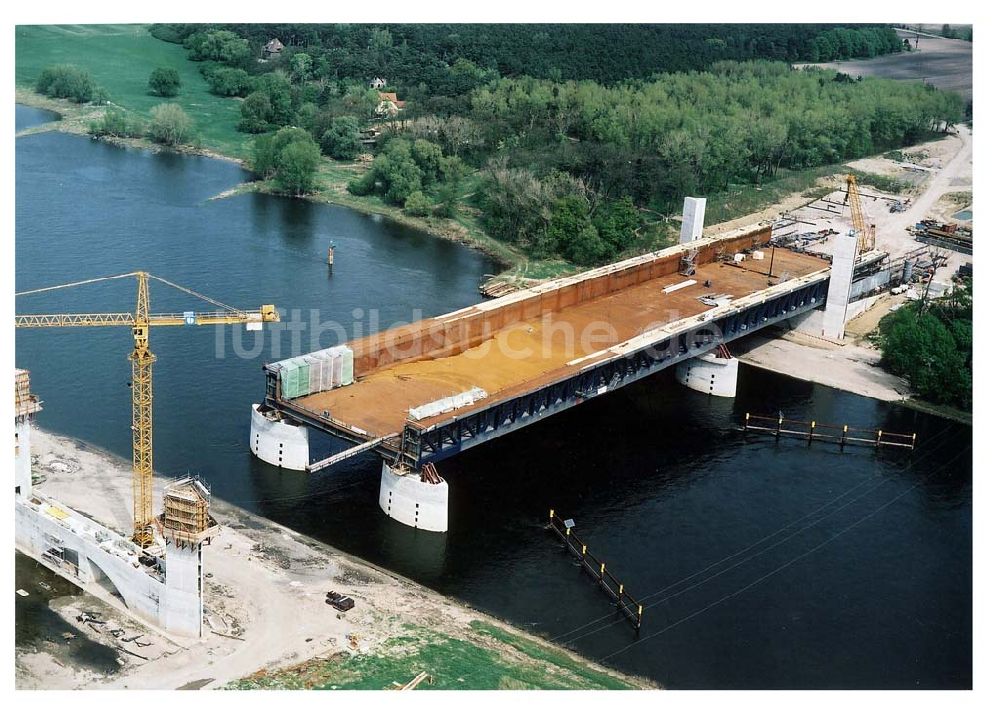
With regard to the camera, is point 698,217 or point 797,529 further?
point 698,217

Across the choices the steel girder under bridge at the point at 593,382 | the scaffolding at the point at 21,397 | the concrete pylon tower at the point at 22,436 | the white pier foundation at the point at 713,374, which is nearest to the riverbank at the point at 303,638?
the concrete pylon tower at the point at 22,436

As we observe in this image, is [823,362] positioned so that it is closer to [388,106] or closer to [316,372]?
[316,372]

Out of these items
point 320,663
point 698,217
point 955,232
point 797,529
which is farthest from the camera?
point 955,232

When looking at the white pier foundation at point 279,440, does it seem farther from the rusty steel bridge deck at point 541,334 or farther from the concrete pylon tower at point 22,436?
the concrete pylon tower at point 22,436

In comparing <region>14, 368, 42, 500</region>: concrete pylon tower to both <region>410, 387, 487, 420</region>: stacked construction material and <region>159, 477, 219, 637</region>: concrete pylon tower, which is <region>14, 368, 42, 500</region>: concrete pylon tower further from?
<region>410, 387, 487, 420</region>: stacked construction material

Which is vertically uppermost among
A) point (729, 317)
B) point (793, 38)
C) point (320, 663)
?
point (793, 38)

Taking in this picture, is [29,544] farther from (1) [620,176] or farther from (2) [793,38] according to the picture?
(2) [793,38]

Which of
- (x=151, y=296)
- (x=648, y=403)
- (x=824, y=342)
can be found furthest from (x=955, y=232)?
(x=151, y=296)

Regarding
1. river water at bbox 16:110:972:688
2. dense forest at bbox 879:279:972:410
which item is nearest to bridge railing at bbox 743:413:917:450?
river water at bbox 16:110:972:688
